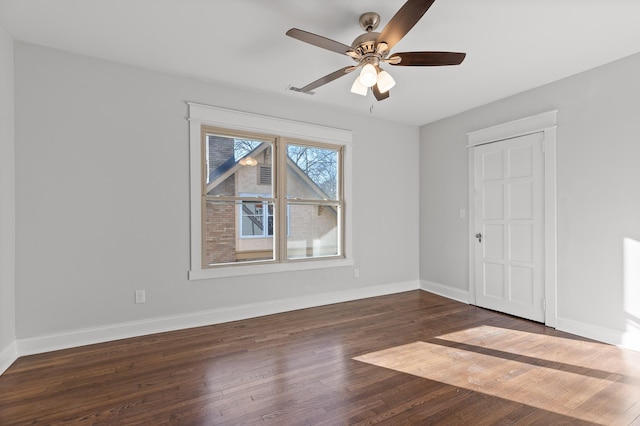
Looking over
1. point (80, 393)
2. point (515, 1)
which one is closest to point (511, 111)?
point (515, 1)

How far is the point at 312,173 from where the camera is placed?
4359 millimetres

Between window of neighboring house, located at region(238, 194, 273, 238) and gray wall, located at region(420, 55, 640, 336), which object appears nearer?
gray wall, located at region(420, 55, 640, 336)

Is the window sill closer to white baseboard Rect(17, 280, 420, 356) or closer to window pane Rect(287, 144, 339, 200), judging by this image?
white baseboard Rect(17, 280, 420, 356)

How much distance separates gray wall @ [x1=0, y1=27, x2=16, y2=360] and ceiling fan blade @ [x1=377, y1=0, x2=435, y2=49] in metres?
3.03

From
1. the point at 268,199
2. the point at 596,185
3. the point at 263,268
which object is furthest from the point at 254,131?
the point at 596,185

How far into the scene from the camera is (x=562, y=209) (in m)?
3.38

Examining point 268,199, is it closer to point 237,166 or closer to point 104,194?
point 237,166

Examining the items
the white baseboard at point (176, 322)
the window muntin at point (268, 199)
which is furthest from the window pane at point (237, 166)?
the white baseboard at point (176, 322)

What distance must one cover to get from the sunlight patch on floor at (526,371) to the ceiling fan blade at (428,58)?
237 cm

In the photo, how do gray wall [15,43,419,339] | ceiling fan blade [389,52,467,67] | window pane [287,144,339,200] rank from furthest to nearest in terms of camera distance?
window pane [287,144,339,200], gray wall [15,43,419,339], ceiling fan blade [389,52,467,67]

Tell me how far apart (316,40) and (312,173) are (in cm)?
233

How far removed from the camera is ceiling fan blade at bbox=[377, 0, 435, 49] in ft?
5.81

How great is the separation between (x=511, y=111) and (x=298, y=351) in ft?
12.4

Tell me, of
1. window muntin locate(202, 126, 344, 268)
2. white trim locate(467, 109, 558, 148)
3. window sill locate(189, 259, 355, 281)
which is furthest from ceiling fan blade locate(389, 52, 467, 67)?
window sill locate(189, 259, 355, 281)
